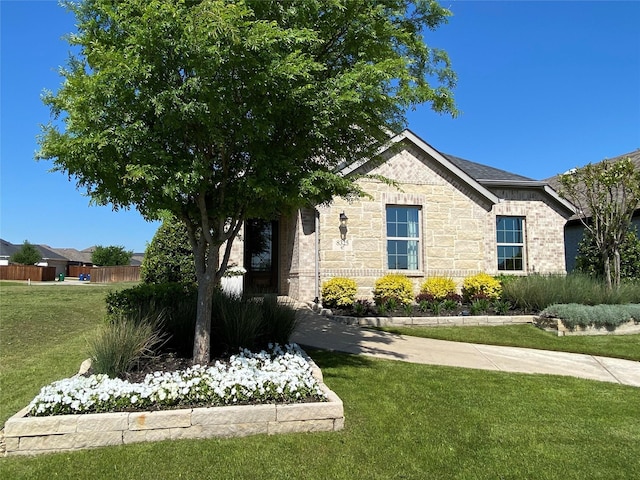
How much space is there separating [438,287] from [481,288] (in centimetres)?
127

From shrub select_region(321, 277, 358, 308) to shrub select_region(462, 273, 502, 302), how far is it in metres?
3.48

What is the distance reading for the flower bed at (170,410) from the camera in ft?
12.6

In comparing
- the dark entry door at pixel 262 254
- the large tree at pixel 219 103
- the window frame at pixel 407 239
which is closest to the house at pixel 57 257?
the dark entry door at pixel 262 254

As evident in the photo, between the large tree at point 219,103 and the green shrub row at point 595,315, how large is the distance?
6.51m

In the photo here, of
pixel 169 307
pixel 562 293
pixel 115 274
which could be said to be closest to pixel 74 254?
pixel 115 274

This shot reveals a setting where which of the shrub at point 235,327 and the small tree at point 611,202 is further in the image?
the small tree at point 611,202

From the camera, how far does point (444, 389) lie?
551cm

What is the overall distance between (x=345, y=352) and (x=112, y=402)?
4011mm

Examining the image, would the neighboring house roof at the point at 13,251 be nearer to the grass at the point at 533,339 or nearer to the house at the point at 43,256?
the house at the point at 43,256

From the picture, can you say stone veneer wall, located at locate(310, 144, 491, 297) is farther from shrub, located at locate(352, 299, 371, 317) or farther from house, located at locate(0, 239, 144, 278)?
house, located at locate(0, 239, 144, 278)

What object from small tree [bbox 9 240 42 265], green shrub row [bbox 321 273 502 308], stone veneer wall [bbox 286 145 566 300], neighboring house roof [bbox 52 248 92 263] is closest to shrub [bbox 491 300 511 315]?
green shrub row [bbox 321 273 502 308]

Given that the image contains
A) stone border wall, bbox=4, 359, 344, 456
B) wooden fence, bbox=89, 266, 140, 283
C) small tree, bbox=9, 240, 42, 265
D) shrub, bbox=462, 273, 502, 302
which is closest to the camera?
stone border wall, bbox=4, 359, 344, 456

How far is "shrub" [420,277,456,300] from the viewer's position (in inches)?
475

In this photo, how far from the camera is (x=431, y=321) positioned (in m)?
10.4
